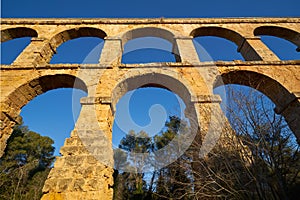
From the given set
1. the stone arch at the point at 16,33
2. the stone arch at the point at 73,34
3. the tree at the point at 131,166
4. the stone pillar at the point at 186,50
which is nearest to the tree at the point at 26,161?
the tree at the point at 131,166

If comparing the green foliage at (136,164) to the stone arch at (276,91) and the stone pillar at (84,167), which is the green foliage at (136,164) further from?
the stone pillar at (84,167)

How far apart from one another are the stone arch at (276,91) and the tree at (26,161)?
14702 millimetres

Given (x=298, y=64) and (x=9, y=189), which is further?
(x=9, y=189)

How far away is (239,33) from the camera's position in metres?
9.28

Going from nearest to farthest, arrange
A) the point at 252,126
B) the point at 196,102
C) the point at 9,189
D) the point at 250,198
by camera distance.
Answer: the point at 250,198, the point at 252,126, the point at 196,102, the point at 9,189

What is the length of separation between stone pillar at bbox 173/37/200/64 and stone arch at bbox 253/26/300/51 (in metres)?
4.23

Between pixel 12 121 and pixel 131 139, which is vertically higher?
pixel 131 139

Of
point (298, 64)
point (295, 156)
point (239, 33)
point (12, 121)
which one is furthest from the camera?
point (239, 33)

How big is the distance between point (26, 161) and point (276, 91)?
20.3m

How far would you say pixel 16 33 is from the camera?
32.2 ft

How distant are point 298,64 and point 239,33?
3.16 meters

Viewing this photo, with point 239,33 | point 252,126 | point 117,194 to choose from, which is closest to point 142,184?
point 117,194

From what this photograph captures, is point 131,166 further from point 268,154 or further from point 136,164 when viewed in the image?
point 268,154

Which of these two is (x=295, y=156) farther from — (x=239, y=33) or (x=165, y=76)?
(x=239, y=33)
